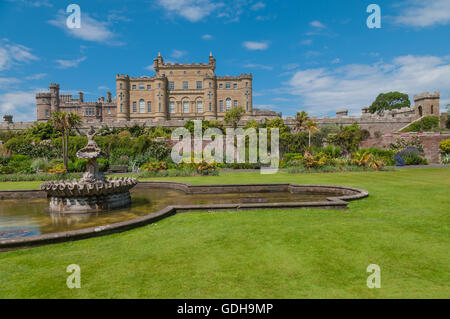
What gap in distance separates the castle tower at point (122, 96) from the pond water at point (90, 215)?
47.3 metres

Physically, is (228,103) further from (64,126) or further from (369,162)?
(369,162)

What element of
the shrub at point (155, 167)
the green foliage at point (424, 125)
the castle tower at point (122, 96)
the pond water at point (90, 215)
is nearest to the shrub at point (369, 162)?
the pond water at point (90, 215)

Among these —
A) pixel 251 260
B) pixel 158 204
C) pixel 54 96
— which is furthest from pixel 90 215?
pixel 54 96

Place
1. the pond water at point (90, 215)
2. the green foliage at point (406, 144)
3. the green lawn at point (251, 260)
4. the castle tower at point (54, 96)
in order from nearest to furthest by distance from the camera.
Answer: the green lawn at point (251, 260)
the pond water at point (90, 215)
the green foliage at point (406, 144)
the castle tower at point (54, 96)

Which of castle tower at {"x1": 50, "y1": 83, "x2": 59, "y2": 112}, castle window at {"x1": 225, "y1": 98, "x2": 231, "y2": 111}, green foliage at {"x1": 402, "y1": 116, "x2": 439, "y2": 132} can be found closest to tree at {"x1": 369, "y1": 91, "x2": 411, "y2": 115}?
green foliage at {"x1": 402, "y1": 116, "x2": 439, "y2": 132}

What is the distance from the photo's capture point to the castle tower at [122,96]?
57188 mm

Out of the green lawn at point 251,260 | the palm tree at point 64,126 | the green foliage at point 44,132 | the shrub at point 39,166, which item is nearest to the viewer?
the green lawn at point 251,260

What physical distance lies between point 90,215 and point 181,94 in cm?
5340

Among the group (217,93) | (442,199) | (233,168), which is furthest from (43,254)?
(217,93)

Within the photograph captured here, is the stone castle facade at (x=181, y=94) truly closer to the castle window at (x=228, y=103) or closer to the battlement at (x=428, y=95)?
the castle window at (x=228, y=103)

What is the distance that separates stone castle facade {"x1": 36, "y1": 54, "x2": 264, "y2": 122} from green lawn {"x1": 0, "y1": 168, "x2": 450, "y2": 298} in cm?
5171

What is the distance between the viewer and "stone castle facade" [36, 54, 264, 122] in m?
57.4
